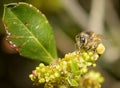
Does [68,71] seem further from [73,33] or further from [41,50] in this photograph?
[73,33]

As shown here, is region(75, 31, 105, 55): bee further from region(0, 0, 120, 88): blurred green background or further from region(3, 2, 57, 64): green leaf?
region(0, 0, 120, 88): blurred green background

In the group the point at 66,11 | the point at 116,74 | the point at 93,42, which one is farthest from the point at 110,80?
the point at 93,42

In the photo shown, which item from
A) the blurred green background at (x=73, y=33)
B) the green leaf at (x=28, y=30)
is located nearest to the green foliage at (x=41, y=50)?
the green leaf at (x=28, y=30)

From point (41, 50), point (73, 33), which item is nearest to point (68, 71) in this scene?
point (41, 50)

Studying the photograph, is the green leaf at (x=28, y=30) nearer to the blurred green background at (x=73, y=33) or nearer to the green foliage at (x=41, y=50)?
the green foliage at (x=41, y=50)

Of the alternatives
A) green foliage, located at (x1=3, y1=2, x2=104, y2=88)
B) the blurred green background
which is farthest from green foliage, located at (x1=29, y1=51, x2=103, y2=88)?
the blurred green background
